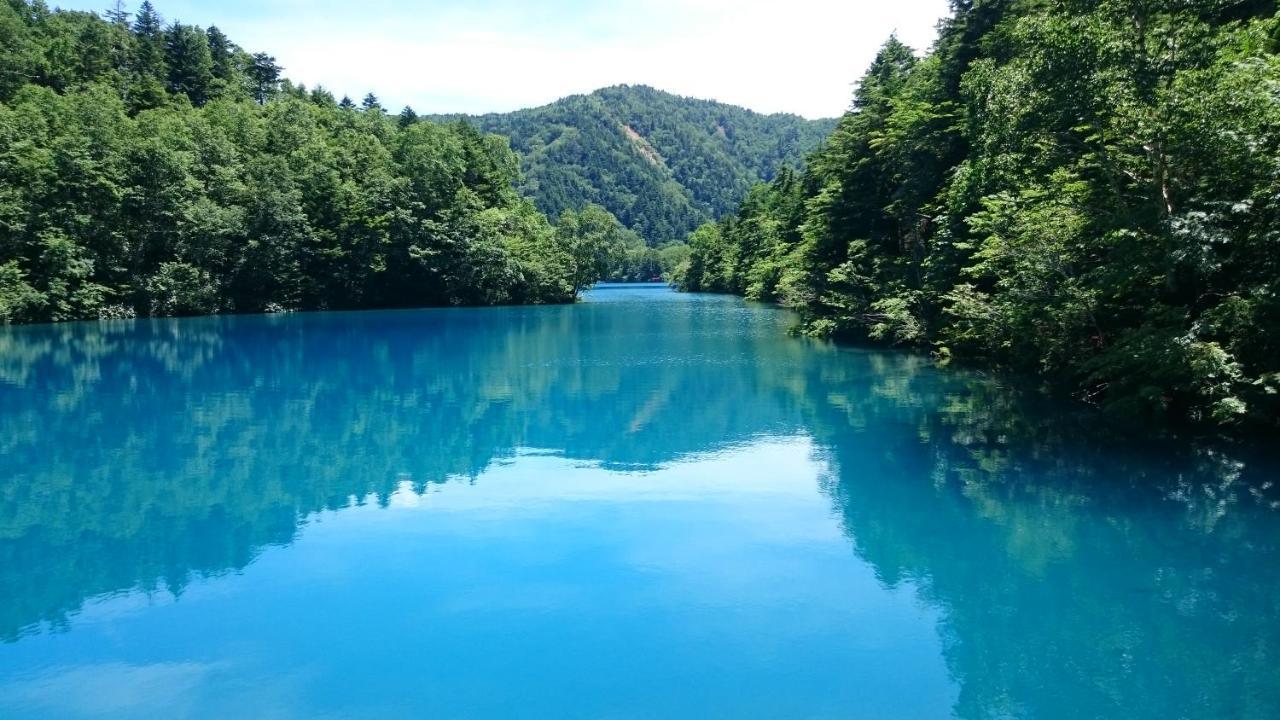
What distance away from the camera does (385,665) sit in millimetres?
7664

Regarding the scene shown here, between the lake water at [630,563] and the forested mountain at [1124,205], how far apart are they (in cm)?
179

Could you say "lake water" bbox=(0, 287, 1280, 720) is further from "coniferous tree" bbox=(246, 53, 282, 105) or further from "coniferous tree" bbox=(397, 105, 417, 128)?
"coniferous tree" bbox=(246, 53, 282, 105)

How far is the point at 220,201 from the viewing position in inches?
2406

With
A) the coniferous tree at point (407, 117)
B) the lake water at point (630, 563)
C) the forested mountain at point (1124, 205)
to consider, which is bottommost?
the lake water at point (630, 563)

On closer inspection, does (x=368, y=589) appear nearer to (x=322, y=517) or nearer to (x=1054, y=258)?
(x=322, y=517)

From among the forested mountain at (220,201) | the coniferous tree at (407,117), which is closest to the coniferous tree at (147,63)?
the forested mountain at (220,201)

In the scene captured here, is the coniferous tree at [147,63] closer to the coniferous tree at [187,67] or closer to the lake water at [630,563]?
the coniferous tree at [187,67]

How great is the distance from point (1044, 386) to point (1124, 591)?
14.4m

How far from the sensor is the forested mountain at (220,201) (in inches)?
2032

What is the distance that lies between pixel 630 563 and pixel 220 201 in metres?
60.9

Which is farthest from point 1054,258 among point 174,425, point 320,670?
point 174,425

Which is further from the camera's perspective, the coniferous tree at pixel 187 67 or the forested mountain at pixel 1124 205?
the coniferous tree at pixel 187 67

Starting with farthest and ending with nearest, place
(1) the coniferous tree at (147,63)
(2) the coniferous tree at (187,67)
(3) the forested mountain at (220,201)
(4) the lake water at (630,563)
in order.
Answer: (2) the coniferous tree at (187,67) → (1) the coniferous tree at (147,63) → (3) the forested mountain at (220,201) → (4) the lake water at (630,563)

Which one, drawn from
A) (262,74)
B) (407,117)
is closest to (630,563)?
(407,117)
